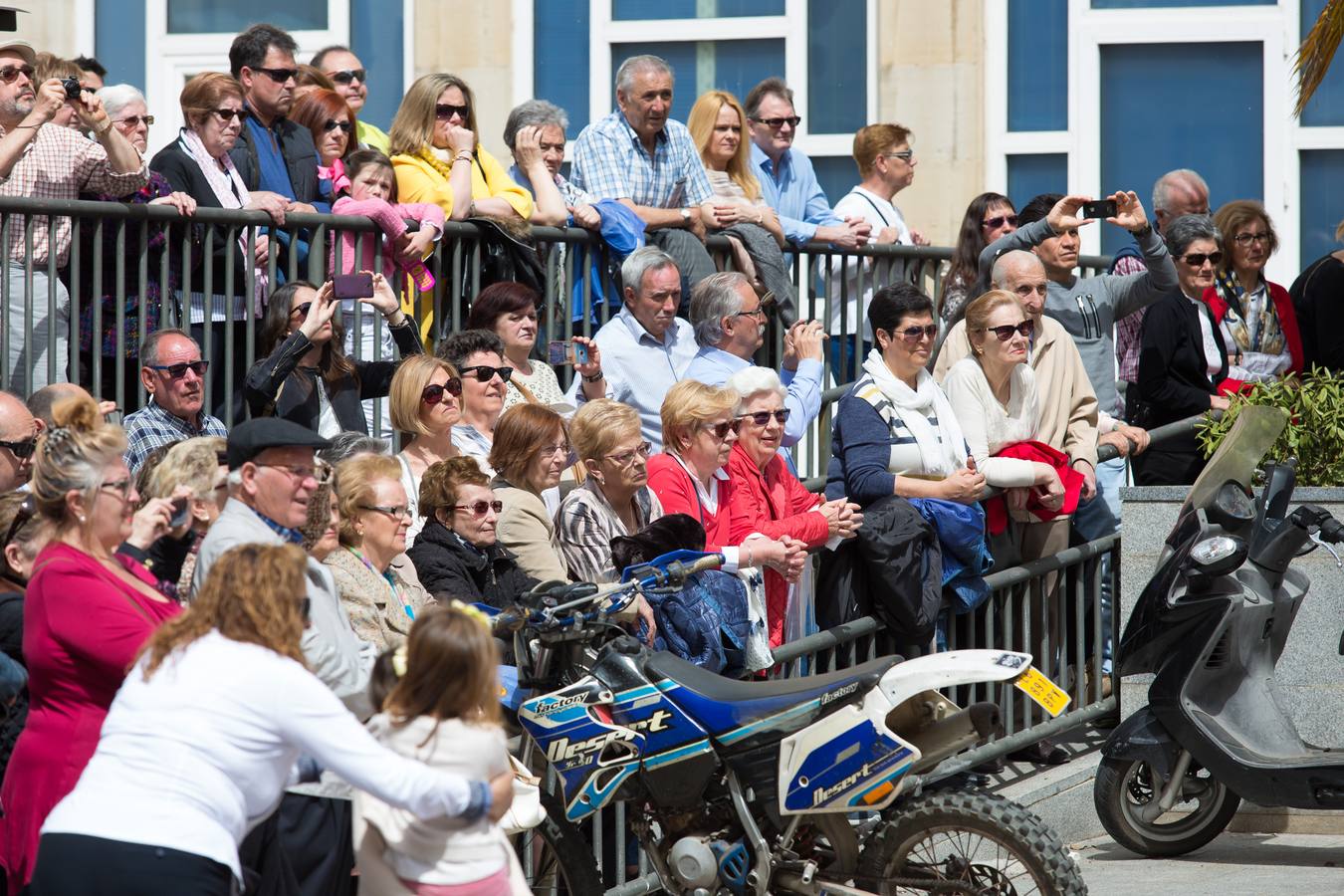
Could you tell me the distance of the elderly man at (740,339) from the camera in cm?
906

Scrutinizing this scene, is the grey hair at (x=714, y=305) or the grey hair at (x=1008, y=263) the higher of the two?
the grey hair at (x=1008, y=263)

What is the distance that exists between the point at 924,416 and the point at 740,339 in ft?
3.26

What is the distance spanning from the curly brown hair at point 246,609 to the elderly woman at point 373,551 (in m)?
1.14

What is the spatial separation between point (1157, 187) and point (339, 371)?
227 inches

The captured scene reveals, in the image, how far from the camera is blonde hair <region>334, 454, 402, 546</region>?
6031mm

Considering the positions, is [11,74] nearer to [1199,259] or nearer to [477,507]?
[477,507]

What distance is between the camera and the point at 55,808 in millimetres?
4578

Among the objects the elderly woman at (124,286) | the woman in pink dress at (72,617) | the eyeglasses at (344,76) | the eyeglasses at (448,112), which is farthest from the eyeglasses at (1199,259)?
the woman in pink dress at (72,617)

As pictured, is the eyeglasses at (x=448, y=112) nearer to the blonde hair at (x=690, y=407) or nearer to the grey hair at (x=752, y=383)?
the grey hair at (x=752, y=383)

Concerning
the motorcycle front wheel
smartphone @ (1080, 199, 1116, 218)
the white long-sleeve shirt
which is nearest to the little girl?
the white long-sleeve shirt

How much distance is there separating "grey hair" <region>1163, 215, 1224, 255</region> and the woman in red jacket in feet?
12.7

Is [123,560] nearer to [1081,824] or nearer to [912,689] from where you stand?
[912,689]

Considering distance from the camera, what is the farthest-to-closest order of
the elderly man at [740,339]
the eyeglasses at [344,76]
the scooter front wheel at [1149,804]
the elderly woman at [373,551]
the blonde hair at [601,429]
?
the eyeglasses at [344,76], the elderly man at [740,339], the scooter front wheel at [1149,804], the blonde hair at [601,429], the elderly woman at [373,551]

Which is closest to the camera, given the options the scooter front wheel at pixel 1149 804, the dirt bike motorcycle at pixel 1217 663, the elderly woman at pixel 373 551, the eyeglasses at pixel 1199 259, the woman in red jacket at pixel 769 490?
the elderly woman at pixel 373 551
